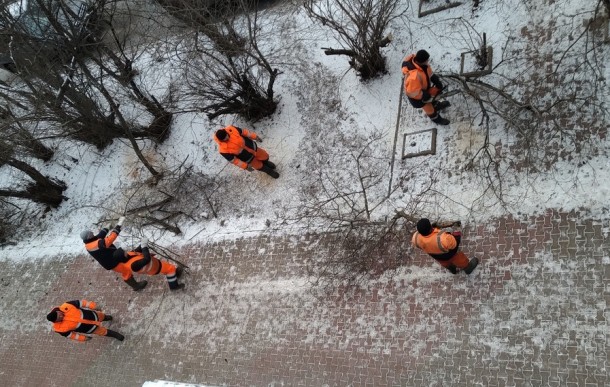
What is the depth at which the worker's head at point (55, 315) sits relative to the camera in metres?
8.31

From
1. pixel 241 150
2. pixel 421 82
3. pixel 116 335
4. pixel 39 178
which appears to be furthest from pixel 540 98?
pixel 39 178

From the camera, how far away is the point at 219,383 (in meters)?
8.50

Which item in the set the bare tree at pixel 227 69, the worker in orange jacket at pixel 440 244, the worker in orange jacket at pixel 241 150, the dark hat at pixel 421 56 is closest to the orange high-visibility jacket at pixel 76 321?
the worker in orange jacket at pixel 241 150

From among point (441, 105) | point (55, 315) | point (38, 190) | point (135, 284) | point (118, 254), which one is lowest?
point (55, 315)

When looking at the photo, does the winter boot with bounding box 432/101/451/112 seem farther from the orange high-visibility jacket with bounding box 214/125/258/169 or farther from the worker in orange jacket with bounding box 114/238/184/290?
the worker in orange jacket with bounding box 114/238/184/290

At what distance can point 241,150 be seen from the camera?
9.01 m

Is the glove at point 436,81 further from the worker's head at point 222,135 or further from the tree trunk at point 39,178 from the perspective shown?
the tree trunk at point 39,178

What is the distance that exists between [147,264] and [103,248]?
806 mm

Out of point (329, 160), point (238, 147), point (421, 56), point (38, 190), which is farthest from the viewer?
point (38, 190)

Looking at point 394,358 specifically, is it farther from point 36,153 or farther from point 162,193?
point 36,153

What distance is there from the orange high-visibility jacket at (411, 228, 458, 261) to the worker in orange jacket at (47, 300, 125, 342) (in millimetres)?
5966

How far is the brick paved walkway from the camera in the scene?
697 centimetres

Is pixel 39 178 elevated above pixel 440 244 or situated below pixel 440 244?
above

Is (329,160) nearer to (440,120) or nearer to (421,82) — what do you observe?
(440,120)
